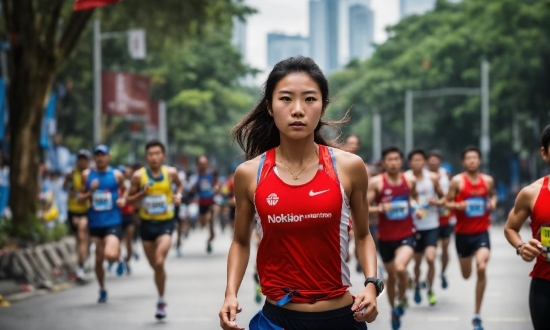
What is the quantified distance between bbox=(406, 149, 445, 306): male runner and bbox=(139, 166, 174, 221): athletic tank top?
2.95 metres

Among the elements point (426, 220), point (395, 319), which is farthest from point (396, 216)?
point (426, 220)

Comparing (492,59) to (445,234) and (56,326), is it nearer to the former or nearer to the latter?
(445,234)

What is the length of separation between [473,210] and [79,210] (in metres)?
7.27

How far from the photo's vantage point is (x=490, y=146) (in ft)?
165

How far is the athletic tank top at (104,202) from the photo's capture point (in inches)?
562

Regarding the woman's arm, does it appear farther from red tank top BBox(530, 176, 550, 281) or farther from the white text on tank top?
the white text on tank top

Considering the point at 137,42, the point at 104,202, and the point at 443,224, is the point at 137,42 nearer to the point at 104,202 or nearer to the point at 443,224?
the point at 443,224

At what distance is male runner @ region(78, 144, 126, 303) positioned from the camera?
45.3 feet

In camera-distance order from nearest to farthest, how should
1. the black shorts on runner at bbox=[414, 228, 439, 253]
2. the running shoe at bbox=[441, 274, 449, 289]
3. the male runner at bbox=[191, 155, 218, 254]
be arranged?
1. the black shorts on runner at bbox=[414, 228, 439, 253]
2. the running shoe at bbox=[441, 274, 449, 289]
3. the male runner at bbox=[191, 155, 218, 254]

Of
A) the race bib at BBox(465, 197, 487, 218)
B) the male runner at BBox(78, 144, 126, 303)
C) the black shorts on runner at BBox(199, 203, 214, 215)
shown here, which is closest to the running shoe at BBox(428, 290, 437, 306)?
the race bib at BBox(465, 197, 487, 218)

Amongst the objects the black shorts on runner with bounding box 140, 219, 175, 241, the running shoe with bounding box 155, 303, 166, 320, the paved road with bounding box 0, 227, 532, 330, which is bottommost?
the paved road with bounding box 0, 227, 532, 330

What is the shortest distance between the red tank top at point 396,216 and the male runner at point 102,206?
3458 mm

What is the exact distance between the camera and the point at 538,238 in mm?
6535

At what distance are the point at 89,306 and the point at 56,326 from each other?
1.91 metres
